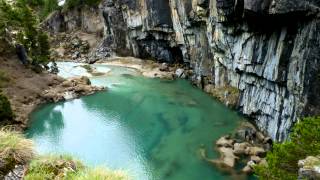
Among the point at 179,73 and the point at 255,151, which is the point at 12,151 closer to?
the point at 255,151

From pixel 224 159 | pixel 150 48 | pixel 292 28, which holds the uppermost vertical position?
pixel 292 28

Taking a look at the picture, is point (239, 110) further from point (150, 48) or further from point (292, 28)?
point (150, 48)

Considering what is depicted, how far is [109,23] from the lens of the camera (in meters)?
86.2

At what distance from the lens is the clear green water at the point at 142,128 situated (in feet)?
113

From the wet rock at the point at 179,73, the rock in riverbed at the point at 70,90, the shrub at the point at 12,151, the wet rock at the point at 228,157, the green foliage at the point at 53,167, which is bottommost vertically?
the wet rock at the point at 228,157

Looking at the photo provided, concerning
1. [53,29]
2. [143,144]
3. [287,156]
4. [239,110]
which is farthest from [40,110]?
[53,29]

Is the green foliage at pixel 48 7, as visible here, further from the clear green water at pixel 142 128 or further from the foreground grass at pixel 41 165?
the foreground grass at pixel 41 165

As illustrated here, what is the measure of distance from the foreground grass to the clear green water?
19.1 metres

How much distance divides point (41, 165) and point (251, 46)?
38911 millimetres

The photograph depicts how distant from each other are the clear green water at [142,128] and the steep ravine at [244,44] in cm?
425

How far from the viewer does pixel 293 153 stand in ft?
58.7

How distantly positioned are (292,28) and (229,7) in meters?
10.6

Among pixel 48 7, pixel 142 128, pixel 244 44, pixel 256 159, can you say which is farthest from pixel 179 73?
pixel 48 7

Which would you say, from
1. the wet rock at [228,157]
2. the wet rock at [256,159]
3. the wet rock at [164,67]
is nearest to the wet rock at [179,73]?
the wet rock at [164,67]
